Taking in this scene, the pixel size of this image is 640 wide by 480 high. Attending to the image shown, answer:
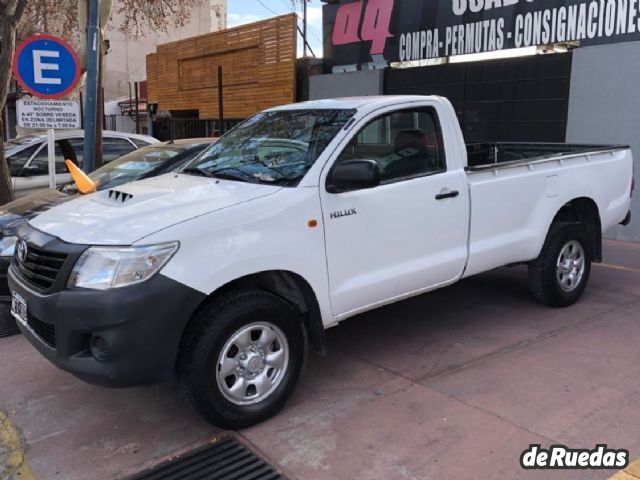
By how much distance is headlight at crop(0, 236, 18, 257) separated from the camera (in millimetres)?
5523

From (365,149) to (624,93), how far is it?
5634 millimetres

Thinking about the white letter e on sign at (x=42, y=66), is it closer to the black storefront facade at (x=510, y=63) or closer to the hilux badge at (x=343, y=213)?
the hilux badge at (x=343, y=213)

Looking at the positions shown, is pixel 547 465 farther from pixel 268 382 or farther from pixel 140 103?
pixel 140 103

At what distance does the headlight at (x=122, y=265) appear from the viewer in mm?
3168

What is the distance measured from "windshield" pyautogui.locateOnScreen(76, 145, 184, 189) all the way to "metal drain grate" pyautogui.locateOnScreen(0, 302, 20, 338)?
1.51 metres

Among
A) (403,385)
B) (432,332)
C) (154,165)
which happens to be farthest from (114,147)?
(403,385)

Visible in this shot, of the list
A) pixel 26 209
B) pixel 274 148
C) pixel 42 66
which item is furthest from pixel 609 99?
pixel 26 209

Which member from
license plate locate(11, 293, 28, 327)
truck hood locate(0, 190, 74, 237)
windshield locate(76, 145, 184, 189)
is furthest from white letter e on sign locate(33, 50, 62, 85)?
license plate locate(11, 293, 28, 327)

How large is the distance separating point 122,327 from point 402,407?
1.76 metres

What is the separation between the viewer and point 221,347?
339cm

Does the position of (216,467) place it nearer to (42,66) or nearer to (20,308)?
(20,308)

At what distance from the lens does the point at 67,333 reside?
3.23 metres

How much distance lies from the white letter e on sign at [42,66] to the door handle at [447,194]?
4922 millimetres

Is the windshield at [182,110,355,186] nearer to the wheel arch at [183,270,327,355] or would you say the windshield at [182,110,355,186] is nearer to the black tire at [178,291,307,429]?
the wheel arch at [183,270,327,355]
